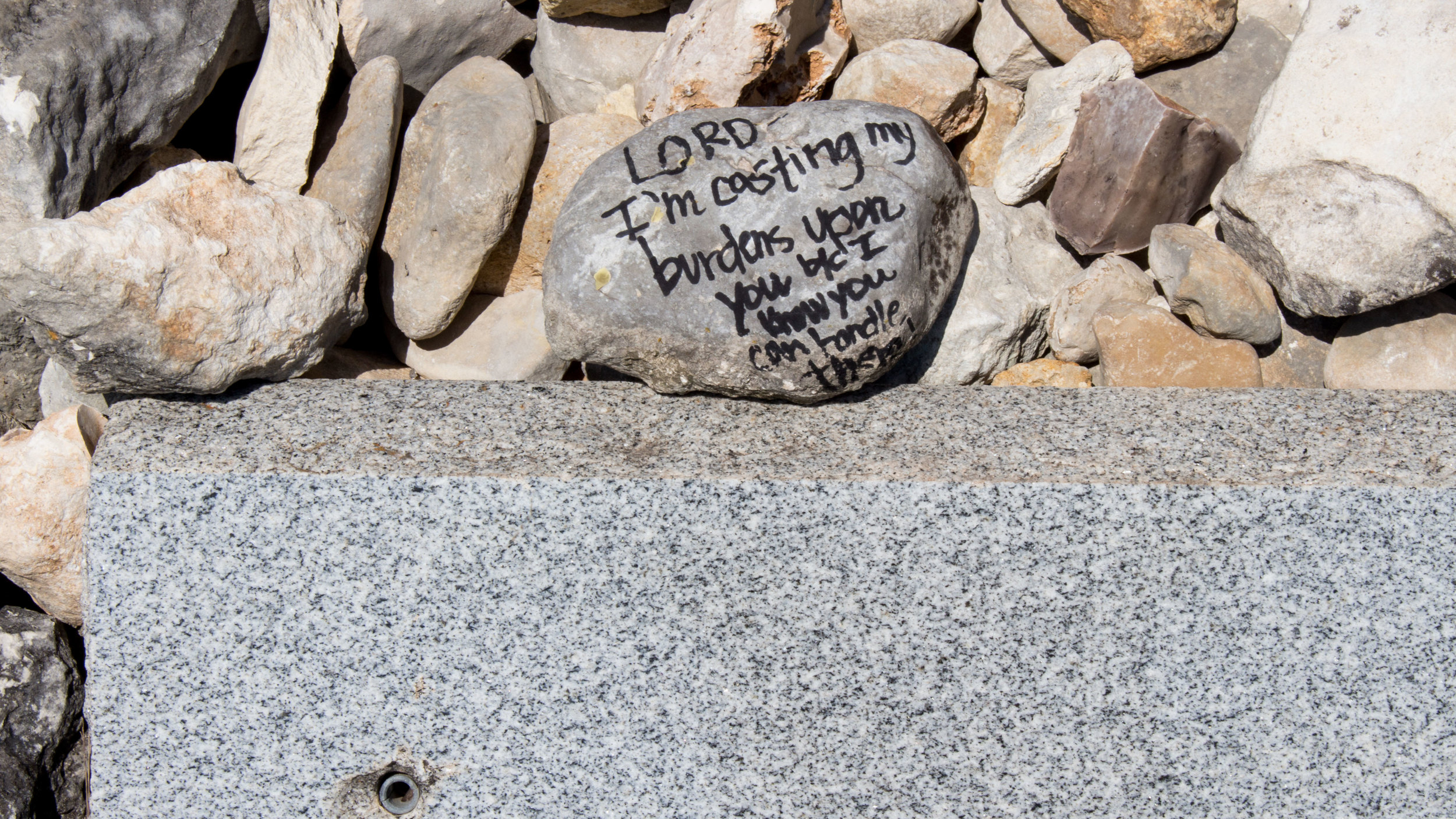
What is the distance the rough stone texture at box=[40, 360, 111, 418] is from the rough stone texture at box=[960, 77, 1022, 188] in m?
1.80

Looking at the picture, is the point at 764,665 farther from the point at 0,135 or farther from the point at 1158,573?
the point at 0,135

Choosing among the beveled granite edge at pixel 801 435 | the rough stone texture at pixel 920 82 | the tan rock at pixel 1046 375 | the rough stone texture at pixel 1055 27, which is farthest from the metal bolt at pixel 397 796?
the rough stone texture at pixel 1055 27

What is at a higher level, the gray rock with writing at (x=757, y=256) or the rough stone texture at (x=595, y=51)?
the rough stone texture at (x=595, y=51)

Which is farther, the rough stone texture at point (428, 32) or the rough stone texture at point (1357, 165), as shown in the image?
the rough stone texture at point (428, 32)

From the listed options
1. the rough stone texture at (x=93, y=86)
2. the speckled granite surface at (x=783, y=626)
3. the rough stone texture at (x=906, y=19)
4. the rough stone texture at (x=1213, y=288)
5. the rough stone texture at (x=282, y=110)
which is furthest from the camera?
the rough stone texture at (x=906, y=19)

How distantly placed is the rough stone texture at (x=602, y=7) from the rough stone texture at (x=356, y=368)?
2.70 feet

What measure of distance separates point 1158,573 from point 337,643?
52.1 inches

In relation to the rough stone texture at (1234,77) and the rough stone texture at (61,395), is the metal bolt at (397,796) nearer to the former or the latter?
the rough stone texture at (61,395)

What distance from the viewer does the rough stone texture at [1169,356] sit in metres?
1.68

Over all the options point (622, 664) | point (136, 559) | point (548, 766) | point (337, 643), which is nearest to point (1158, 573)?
point (622, 664)

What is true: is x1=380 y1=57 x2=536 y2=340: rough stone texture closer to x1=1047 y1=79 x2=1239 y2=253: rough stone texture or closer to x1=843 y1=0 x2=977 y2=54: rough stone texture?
x1=843 y1=0 x2=977 y2=54: rough stone texture

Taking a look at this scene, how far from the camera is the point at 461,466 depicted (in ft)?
4.78

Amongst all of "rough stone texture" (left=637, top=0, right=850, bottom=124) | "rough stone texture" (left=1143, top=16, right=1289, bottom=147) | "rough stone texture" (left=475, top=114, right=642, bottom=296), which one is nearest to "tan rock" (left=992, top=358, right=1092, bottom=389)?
"rough stone texture" (left=1143, top=16, right=1289, bottom=147)

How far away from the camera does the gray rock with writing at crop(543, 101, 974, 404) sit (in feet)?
4.89
